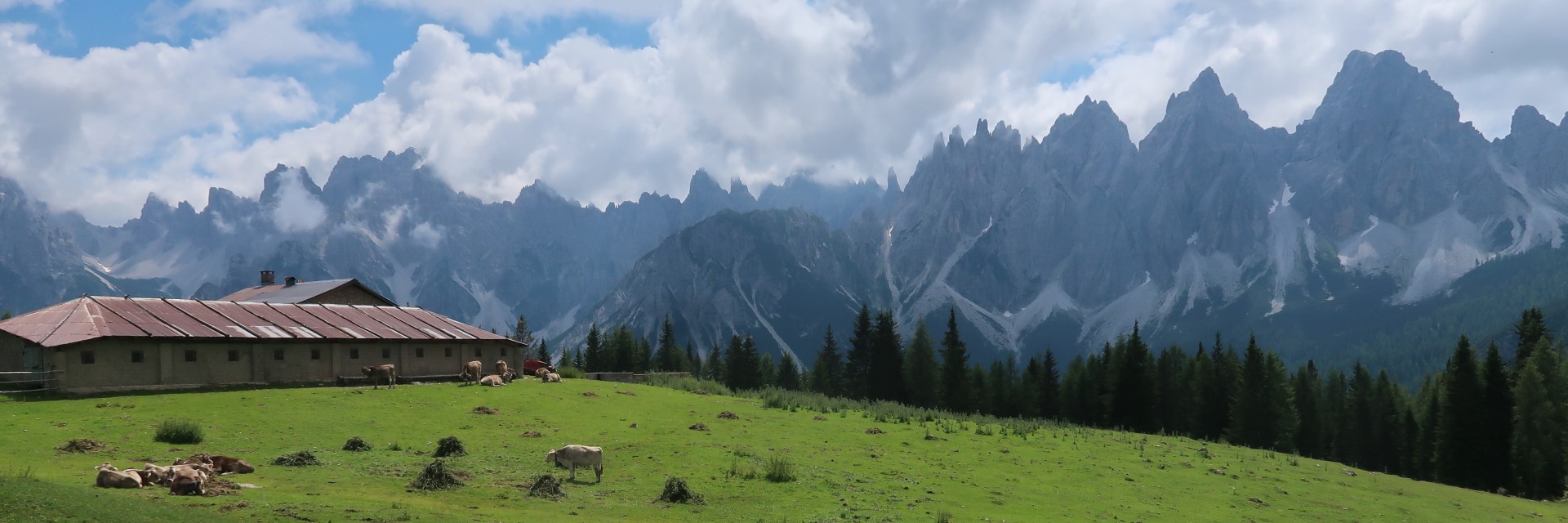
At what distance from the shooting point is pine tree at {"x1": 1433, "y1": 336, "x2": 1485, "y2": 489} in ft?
191

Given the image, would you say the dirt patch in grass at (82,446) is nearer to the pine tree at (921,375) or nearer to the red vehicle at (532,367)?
the red vehicle at (532,367)

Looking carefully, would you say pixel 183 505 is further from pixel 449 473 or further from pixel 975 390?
pixel 975 390

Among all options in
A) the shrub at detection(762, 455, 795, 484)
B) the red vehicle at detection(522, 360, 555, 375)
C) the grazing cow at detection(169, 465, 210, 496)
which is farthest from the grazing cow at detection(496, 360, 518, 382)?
the grazing cow at detection(169, 465, 210, 496)

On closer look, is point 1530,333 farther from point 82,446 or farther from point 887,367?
point 82,446

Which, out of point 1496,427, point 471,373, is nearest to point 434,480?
point 471,373

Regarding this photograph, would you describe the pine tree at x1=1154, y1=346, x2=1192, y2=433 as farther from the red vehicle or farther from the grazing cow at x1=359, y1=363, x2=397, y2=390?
A: the grazing cow at x1=359, y1=363, x2=397, y2=390

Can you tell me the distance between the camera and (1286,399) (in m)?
80.4

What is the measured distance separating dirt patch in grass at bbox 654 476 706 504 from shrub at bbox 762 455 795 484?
3.90 meters

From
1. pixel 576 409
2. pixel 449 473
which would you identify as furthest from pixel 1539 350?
pixel 449 473

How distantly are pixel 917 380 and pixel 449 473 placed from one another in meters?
74.0

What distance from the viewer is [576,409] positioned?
1644 inches

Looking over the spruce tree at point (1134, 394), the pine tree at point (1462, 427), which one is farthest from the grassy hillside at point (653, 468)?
the spruce tree at point (1134, 394)

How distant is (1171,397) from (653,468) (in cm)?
8060

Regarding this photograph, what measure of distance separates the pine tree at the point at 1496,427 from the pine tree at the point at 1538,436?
1.60 ft
